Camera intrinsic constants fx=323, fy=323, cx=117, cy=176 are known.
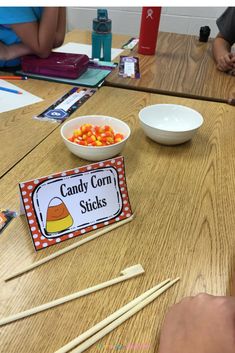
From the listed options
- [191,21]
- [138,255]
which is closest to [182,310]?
[138,255]

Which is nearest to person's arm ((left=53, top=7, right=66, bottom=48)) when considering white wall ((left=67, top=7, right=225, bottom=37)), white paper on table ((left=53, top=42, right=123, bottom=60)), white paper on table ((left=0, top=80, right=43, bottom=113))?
white paper on table ((left=53, top=42, right=123, bottom=60))

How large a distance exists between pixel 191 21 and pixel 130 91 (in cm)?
167

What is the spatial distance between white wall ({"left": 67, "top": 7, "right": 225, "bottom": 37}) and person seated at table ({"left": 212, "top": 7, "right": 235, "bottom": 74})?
698mm

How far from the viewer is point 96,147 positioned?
76 cm

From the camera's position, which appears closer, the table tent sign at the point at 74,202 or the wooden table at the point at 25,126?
the table tent sign at the point at 74,202

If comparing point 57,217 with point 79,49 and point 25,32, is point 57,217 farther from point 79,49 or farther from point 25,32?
point 79,49

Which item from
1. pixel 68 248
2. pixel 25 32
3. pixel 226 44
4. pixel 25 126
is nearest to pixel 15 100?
pixel 25 126

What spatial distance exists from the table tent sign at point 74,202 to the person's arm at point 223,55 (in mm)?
1040

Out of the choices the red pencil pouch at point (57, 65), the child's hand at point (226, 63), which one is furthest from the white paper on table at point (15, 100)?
the child's hand at point (226, 63)

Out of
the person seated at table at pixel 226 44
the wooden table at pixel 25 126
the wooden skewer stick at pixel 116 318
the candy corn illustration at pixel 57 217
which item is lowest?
the wooden skewer stick at pixel 116 318

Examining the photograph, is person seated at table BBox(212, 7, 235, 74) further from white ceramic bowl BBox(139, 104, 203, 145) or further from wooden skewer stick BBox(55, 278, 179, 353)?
wooden skewer stick BBox(55, 278, 179, 353)

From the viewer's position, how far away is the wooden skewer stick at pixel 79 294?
46 cm

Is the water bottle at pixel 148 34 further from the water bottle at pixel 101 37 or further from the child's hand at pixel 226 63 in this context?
the child's hand at pixel 226 63

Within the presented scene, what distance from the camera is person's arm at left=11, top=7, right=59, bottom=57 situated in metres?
1.31
